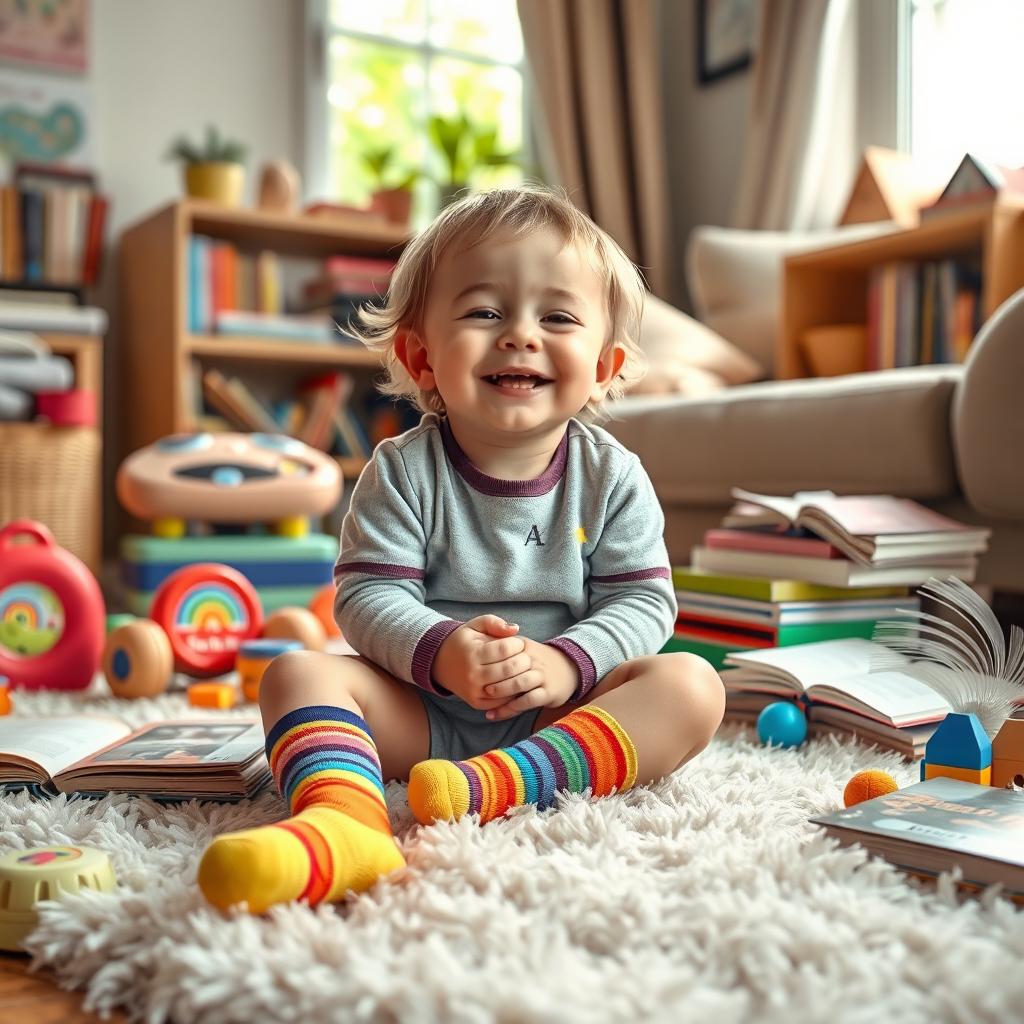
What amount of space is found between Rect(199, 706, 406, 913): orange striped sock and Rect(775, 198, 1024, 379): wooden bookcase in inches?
57.9

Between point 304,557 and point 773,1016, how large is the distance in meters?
1.61

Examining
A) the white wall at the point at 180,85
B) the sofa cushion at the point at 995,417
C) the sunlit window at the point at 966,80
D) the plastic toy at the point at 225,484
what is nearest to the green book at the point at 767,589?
the sofa cushion at the point at 995,417

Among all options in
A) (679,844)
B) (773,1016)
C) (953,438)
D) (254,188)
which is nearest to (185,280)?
(254,188)

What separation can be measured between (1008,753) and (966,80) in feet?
7.07

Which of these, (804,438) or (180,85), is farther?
(180,85)

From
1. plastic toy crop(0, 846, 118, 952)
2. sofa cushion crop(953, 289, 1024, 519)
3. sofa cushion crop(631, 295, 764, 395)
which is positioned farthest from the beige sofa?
plastic toy crop(0, 846, 118, 952)

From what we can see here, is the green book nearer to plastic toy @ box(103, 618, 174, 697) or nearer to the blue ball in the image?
the blue ball

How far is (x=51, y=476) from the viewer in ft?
7.63

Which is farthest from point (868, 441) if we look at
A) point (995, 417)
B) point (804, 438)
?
point (995, 417)

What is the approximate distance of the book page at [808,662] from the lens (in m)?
1.17

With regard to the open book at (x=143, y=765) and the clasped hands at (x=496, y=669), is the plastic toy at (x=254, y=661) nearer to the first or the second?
the open book at (x=143, y=765)

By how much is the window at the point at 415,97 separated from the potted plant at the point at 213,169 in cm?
42

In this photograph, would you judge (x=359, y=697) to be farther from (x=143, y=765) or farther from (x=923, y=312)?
(x=923, y=312)

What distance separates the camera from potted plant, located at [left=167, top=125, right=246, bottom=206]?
9.02ft
